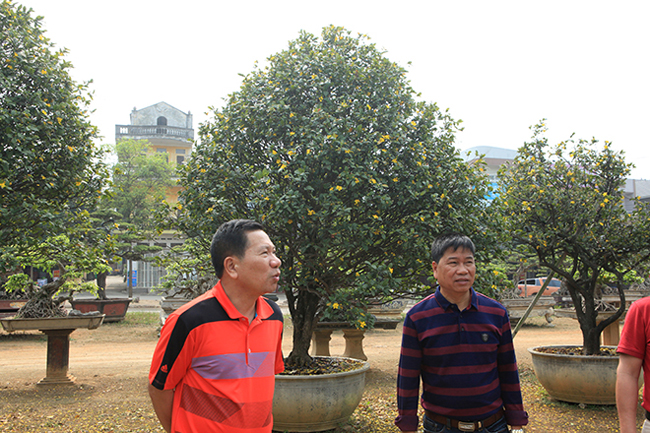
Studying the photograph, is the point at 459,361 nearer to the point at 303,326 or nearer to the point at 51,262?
the point at 303,326

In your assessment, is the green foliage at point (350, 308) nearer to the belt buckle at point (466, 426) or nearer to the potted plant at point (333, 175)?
the potted plant at point (333, 175)

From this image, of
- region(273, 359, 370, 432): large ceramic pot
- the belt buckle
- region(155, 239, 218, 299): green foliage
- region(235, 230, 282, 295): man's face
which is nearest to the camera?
region(235, 230, 282, 295): man's face

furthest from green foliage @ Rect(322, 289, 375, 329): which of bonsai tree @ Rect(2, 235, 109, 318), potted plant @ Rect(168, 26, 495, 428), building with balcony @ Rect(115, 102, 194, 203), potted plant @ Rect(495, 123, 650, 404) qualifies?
building with balcony @ Rect(115, 102, 194, 203)

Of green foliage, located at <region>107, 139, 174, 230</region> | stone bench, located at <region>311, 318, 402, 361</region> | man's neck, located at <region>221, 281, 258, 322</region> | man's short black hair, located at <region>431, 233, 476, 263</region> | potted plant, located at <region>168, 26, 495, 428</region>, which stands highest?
green foliage, located at <region>107, 139, 174, 230</region>

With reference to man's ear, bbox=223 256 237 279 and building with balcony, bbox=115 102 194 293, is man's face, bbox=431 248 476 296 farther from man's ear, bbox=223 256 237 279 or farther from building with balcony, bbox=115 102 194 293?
building with balcony, bbox=115 102 194 293

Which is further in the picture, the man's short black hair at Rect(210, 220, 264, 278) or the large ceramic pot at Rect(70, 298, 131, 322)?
the large ceramic pot at Rect(70, 298, 131, 322)

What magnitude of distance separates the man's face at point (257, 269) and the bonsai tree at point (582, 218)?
5094 mm

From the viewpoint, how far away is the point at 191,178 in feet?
21.8

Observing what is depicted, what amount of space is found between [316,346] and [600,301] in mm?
8933

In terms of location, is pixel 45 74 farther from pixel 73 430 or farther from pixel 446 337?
pixel 446 337

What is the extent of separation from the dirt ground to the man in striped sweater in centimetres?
327

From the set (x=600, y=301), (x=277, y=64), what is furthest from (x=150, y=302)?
(x=277, y=64)

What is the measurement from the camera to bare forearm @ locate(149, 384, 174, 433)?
228cm

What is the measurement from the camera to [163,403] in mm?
2307
